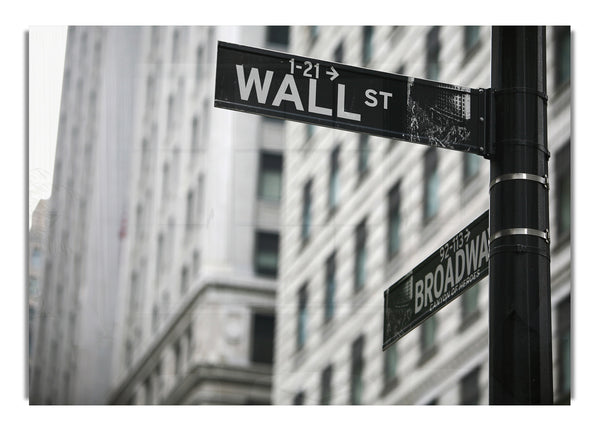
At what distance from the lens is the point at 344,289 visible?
1675 cm

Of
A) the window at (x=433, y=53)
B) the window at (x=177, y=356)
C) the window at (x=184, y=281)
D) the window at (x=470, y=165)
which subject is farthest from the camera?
the window at (x=470, y=165)

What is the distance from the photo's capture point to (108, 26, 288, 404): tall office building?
510 inches

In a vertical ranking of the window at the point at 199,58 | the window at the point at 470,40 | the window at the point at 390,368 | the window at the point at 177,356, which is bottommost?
the window at the point at 177,356

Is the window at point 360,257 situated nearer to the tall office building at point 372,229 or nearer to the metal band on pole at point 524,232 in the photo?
the tall office building at point 372,229

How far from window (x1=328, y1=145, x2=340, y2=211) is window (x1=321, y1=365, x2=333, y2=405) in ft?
7.73

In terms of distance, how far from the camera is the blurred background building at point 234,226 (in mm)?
12133

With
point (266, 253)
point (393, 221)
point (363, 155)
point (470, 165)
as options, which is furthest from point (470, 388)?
point (266, 253)

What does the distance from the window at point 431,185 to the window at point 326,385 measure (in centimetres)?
270

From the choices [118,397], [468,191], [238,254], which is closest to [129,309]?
[118,397]

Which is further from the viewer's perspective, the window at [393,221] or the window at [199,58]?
the window at [393,221]

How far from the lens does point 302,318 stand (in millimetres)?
16594

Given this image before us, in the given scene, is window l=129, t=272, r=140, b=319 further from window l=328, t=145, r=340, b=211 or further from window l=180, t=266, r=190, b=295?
window l=328, t=145, r=340, b=211

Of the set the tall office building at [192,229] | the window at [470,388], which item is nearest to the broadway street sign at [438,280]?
the tall office building at [192,229]

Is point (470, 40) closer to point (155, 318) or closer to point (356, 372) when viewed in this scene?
point (155, 318)
